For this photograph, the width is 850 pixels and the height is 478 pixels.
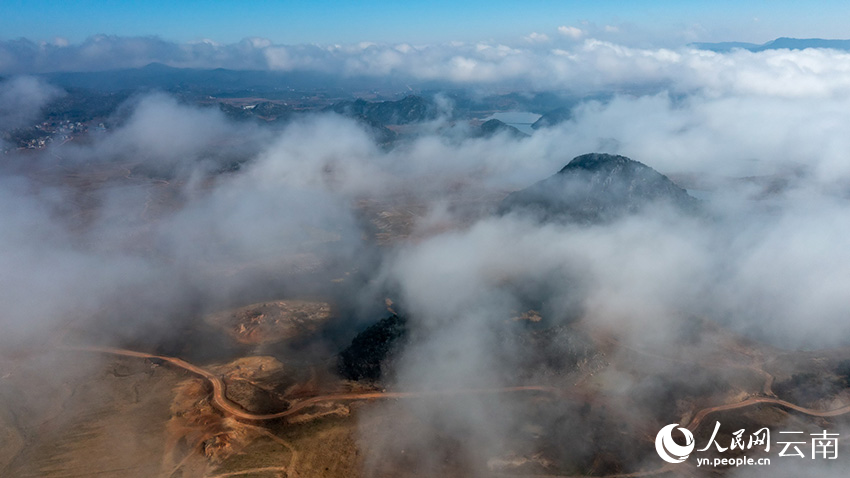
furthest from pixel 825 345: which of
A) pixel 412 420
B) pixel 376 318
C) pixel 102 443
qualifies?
pixel 102 443

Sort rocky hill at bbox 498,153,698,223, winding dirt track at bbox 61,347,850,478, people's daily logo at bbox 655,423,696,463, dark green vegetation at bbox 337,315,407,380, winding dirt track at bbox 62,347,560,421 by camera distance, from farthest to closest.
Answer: rocky hill at bbox 498,153,698,223 < dark green vegetation at bbox 337,315,407,380 < winding dirt track at bbox 62,347,560,421 < winding dirt track at bbox 61,347,850,478 < people's daily logo at bbox 655,423,696,463

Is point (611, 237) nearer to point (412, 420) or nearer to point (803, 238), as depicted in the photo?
→ point (803, 238)

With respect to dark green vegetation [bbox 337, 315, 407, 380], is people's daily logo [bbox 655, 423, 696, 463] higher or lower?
lower

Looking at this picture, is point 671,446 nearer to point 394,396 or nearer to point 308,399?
point 394,396

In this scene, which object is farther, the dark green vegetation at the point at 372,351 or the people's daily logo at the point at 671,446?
the dark green vegetation at the point at 372,351

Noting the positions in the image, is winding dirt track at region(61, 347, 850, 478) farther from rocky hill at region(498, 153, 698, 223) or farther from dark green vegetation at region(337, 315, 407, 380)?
rocky hill at region(498, 153, 698, 223)

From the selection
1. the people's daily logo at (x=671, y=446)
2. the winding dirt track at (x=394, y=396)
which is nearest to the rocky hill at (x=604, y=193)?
the winding dirt track at (x=394, y=396)

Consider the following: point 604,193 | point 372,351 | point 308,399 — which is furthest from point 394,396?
point 604,193

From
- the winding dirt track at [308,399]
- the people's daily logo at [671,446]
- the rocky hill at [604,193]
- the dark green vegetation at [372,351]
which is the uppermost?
the rocky hill at [604,193]

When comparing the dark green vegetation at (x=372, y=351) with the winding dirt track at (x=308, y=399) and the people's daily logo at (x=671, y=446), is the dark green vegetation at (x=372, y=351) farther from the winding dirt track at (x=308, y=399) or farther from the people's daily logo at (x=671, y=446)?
the people's daily logo at (x=671, y=446)

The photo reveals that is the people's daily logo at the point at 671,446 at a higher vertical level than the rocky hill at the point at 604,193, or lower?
lower

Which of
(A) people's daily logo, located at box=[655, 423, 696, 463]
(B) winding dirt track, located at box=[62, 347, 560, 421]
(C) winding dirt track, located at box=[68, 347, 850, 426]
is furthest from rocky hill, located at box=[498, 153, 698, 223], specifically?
(A) people's daily logo, located at box=[655, 423, 696, 463]
